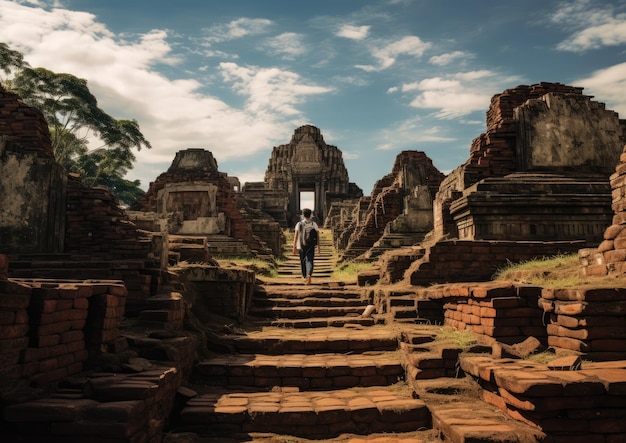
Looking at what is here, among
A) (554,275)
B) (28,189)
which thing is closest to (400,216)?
(554,275)

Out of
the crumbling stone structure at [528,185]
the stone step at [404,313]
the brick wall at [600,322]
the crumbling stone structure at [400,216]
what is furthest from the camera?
the crumbling stone structure at [400,216]

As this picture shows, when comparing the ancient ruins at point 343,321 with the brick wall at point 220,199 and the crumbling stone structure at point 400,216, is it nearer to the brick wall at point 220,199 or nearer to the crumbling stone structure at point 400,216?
the crumbling stone structure at point 400,216

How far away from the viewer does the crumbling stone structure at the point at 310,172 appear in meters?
35.5

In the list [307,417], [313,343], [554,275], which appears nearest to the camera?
[307,417]

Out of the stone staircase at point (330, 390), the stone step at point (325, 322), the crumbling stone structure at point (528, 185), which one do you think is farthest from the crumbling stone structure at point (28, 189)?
the crumbling stone structure at point (528, 185)

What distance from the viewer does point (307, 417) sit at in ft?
11.9

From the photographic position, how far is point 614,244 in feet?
13.7

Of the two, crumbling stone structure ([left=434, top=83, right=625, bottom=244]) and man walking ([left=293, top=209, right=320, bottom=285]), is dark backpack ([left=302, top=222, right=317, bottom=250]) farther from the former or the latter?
crumbling stone structure ([left=434, top=83, right=625, bottom=244])

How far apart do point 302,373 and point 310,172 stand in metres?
31.8

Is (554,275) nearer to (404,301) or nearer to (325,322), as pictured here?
(404,301)

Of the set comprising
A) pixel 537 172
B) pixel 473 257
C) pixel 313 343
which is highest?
pixel 537 172

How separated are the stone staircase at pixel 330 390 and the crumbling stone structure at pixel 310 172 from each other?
94.7ft

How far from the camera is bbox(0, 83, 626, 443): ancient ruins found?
297 cm

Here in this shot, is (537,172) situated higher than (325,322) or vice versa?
(537,172)
